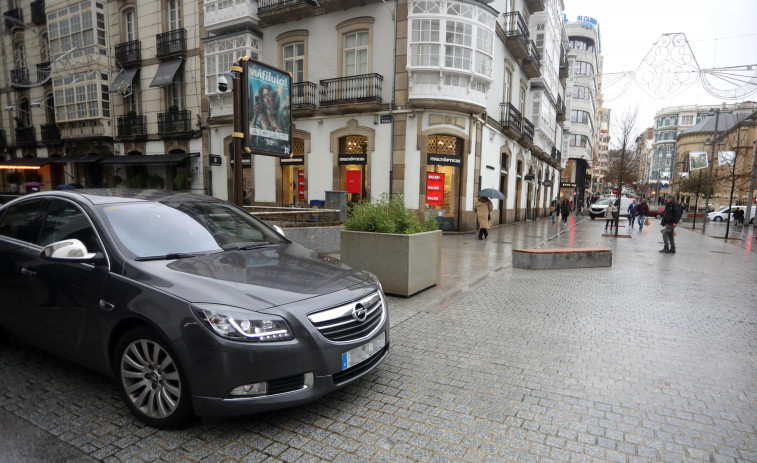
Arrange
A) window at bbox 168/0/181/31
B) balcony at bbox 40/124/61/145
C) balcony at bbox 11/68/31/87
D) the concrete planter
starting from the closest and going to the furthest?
the concrete planter < window at bbox 168/0/181/31 < balcony at bbox 40/124/61/145 < balcony at bbox 11/68/31/87

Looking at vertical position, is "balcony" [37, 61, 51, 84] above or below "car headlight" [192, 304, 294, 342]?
above

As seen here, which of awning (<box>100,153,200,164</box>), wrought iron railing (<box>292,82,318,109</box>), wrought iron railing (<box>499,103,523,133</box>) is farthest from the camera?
awning (<box>100,153,200,164</box>)

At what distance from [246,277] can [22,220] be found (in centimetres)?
260

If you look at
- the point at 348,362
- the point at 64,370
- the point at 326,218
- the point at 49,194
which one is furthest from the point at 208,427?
the point at 326,218

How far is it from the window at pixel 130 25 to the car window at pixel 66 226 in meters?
25.6

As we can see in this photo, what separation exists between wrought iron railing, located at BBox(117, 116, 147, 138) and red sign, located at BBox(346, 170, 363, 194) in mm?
13883

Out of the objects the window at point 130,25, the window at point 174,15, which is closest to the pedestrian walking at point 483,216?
the window at point 174,15

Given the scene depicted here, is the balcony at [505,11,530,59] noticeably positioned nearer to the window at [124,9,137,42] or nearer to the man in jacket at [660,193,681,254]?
the man in jacket at [660,193,681,254]

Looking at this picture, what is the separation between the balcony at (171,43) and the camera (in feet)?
71.1

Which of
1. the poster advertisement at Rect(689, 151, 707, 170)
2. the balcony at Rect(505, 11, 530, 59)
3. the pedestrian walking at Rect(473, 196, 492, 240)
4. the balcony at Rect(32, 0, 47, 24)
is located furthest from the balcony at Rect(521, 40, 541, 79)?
the balcony at Rect(32, 0, 47, 24)

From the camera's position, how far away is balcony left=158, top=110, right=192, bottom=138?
73.2 feet

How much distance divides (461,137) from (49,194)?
15254mm

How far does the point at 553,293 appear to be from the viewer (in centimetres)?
712

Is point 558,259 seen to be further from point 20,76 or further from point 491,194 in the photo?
point 20,76
